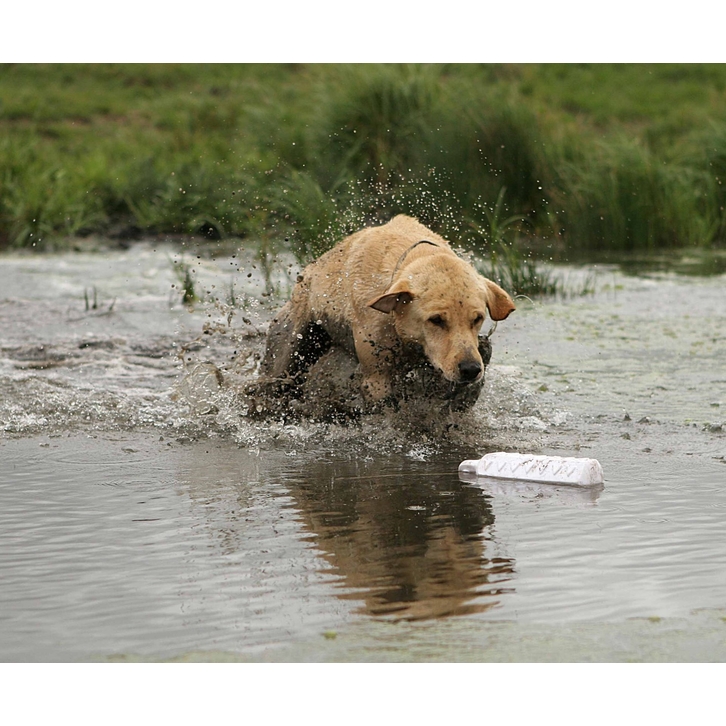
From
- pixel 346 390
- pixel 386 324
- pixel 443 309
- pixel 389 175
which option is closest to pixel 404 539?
pixel 443 309

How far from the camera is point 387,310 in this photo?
7.32m

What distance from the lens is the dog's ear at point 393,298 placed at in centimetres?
721

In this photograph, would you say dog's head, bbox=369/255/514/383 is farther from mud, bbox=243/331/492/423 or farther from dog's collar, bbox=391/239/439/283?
mud, bbox=243/331/492/423

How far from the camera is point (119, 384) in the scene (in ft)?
33.2

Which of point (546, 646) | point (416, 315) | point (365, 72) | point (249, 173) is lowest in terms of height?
Result: point (546, 646)

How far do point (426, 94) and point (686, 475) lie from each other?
12.8 m

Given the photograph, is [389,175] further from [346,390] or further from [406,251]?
[406,251]

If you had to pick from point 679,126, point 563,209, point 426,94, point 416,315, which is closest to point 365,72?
point 426,94

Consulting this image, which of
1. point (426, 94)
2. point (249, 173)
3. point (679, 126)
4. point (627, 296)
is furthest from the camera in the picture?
point (679, 126)

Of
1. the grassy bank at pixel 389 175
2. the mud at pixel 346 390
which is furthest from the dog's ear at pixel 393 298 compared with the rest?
the grassy bank at pixel 389 175

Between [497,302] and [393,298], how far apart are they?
2.21 feet

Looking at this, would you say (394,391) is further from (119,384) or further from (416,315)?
(119,384)

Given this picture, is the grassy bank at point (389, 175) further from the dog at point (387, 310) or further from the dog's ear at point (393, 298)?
the dog's ear at point (393, 298)

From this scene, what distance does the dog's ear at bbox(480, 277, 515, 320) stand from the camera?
7.47m
